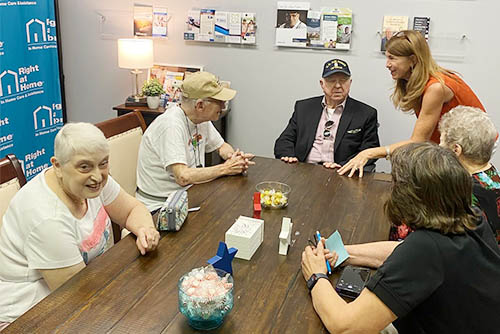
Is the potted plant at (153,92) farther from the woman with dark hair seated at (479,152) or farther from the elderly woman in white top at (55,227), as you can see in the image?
the woman with dark hair seated at (479,152)

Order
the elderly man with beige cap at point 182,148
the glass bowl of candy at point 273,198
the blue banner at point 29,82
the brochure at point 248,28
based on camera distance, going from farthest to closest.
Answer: the brochure at point 248,28 < the blue banner at point 29,82 < the elderly man with beige cap at point 182,148 < the glass bowl of candy at point 273,198

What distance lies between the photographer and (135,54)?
13.1ft

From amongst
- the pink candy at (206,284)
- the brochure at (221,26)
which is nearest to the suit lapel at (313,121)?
the brochure at (221,26)

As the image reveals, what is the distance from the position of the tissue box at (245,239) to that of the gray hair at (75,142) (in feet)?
1.74

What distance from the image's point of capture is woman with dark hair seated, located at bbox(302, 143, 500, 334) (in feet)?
4.00

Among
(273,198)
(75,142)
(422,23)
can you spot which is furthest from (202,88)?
(422,23)

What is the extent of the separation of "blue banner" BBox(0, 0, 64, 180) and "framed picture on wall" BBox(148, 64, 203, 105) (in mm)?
830

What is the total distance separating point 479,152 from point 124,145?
5.74ft

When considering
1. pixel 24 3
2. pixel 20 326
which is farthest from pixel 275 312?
pixel 24 3

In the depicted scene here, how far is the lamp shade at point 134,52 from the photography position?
396cm

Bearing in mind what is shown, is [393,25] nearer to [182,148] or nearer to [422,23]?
[422,23]

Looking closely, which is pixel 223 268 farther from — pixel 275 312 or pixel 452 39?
pixel 452 39

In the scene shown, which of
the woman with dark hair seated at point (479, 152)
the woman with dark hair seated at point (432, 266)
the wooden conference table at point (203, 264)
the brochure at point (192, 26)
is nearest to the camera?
the woman with dark hair seated at point (432, 266)

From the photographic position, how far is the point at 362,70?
3836mm
